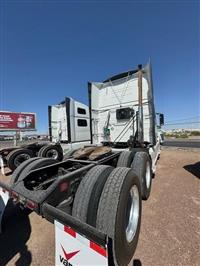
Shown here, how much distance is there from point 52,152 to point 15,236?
17.4 ft

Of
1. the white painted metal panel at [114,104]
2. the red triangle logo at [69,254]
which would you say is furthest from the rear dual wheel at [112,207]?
the white painted metal panel at [114,104]

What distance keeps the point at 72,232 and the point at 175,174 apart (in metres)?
5.48

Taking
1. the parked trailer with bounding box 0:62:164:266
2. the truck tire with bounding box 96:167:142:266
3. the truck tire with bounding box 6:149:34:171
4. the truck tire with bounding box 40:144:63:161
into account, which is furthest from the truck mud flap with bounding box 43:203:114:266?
the truck tire with bounding box 40:144:63:161

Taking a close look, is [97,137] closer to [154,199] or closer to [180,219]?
[154,199]

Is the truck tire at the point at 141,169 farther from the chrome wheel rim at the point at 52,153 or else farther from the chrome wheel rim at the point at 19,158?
the chrome wheel rim at the point at 19,158

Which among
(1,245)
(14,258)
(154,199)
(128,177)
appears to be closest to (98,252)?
(128,177)

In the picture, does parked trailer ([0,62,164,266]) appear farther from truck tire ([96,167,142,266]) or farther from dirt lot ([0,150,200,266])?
dirt lot ([0,150,200,266])

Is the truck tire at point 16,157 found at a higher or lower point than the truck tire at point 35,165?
lower

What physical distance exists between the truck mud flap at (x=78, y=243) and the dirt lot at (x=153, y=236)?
0.82m

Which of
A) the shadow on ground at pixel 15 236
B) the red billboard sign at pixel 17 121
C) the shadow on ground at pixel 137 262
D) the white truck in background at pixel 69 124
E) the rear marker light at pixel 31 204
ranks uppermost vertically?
the red billboard sign at pixel 17 121

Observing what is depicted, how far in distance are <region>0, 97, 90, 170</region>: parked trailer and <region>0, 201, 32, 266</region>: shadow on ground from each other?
3638 millimetres

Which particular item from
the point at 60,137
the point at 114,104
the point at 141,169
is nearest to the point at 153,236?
the point at 141,169

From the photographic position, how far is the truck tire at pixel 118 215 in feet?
5.44

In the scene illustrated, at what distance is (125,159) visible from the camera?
3719 millimetres
